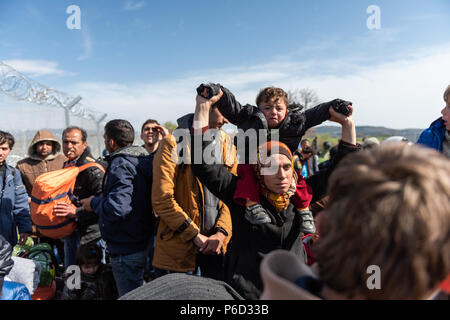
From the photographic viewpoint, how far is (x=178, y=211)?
2.28m

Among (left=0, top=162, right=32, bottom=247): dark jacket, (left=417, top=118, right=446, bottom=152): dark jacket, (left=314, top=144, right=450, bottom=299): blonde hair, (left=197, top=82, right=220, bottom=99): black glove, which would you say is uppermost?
(left=197, top=82, right=220, bottom=99): black glove

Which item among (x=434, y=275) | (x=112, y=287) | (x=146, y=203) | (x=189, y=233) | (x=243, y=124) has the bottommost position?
(x=112, y=287)

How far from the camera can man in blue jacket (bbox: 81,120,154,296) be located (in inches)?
93.8

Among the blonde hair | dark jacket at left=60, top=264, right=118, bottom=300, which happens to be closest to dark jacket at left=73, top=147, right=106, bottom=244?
dark jacket at left=60, top=264, right=118, bottom=300

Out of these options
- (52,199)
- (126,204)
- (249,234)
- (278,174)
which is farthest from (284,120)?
(52,199)

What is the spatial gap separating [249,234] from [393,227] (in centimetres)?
118

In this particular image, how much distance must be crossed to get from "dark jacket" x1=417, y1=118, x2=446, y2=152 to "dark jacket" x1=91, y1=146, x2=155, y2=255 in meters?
2.28

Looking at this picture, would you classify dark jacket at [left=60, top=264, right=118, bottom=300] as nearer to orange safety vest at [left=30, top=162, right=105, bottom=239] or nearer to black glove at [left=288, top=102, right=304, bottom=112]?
orange safety vest at [left=30, top=162, right=105, bottom=239]

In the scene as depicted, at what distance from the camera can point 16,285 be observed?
84.3 inches
